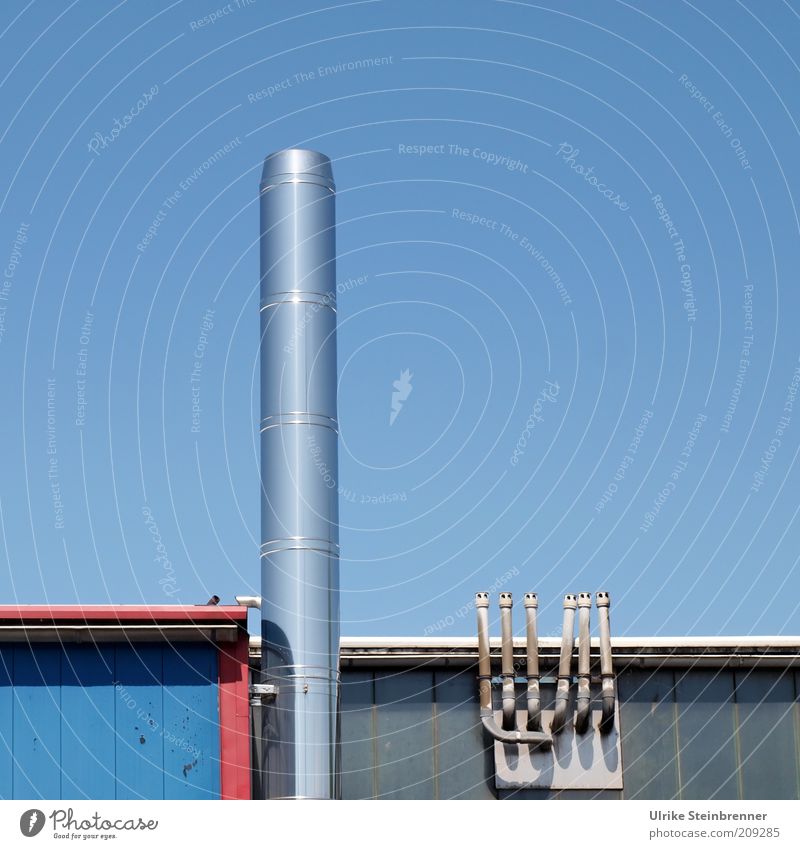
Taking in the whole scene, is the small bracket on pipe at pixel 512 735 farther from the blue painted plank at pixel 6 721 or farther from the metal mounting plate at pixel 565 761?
the blue painted plank at pixel 6 721

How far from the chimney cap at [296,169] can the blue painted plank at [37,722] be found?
656 centimetres

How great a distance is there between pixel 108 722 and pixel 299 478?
3.67 metres

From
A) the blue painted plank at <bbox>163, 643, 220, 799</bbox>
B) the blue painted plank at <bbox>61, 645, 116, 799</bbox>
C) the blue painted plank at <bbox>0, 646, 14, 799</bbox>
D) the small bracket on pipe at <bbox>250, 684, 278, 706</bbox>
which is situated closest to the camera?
the blue painted plank at <bbox>0, 646, 14, 799</bbox>

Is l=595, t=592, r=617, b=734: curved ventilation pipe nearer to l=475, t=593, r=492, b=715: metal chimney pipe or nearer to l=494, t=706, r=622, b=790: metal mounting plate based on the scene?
l=494, t=706, r=622, b=790: metal mounting plate

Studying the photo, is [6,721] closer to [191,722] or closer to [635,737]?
[191,722]

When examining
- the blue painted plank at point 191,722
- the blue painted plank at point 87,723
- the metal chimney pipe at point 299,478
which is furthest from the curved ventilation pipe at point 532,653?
the blue painted plank at point 87,723

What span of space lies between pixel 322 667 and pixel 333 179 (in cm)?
639

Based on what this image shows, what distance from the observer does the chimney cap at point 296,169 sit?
1962 cm

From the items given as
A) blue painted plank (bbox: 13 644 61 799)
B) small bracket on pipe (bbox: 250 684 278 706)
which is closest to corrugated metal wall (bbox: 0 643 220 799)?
blue painted plank (bbox: 13 644 61 799)

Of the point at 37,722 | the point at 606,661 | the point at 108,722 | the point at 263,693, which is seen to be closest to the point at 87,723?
the point at 108,722

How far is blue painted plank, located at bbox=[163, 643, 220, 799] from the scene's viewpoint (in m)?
17.9

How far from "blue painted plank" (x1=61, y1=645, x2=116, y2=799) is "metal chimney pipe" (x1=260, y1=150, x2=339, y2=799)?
183 centimetres

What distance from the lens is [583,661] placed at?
65.1ft
